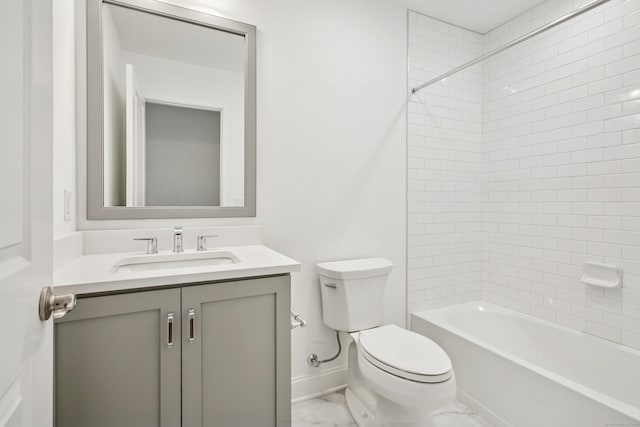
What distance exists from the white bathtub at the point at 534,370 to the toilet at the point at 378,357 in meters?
0.42

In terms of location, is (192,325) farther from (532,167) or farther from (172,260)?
(532,167)

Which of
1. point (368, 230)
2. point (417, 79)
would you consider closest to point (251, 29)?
point (417, 79)

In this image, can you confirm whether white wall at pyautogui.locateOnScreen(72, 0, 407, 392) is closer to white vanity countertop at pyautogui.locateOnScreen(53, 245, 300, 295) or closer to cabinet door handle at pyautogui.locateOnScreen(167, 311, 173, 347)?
white vanity countertop at pyautogui.locateOnScreen(53, 245, 300, 295)

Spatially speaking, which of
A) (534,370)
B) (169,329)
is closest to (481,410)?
(534,370)

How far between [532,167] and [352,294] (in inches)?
61.8

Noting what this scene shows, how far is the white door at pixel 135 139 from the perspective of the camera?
1503mm

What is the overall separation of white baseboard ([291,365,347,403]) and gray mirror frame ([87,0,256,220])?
1.05 m

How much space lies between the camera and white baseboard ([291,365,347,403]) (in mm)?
1848

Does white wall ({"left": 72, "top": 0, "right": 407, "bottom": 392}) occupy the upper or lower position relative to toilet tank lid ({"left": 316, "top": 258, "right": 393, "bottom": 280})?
upper

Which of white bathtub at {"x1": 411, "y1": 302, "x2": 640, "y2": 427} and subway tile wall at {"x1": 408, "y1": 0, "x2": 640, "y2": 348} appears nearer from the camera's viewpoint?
white bathtub at {"x1": 411, "y1": 302, "x2": 640, "y2": 427}

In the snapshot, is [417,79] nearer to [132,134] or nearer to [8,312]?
[132,134]

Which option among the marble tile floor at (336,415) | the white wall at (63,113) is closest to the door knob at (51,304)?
the white wall at (63,113)

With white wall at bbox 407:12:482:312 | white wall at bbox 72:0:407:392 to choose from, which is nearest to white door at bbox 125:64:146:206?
white wall at bbox 72:0:407:392

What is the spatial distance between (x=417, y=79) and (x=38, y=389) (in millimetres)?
2446
